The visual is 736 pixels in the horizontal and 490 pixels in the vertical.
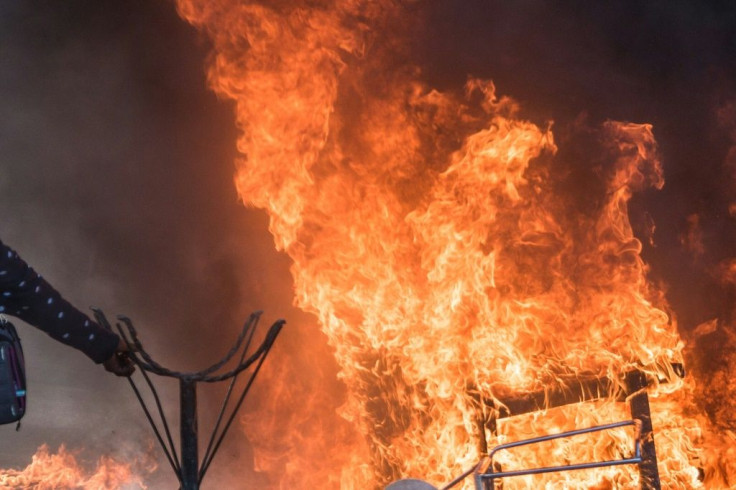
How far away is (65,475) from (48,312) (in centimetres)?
710

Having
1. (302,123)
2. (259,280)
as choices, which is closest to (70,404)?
(259,280)

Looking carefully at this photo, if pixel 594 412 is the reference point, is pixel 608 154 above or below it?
above

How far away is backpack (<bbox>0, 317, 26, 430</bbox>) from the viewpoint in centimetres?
251

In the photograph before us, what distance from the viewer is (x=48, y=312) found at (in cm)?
256

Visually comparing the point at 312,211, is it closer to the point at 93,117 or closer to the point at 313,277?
the point at 313,277

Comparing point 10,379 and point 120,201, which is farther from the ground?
point 120,201

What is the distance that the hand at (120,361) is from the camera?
8.84 feet

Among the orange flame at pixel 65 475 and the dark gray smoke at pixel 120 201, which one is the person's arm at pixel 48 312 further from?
the orange flame at pixel 65 475

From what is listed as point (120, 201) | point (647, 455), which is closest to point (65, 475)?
point (120, 201)

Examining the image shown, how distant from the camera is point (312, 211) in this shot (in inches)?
333

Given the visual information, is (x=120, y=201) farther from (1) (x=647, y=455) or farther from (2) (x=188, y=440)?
(1) (x=647, y=455)

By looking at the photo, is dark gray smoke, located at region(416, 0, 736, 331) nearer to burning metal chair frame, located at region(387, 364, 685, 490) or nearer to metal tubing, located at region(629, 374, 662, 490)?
burning metal chair frame, located at region(387, 364, 685, 490)

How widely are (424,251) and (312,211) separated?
188 centimetres

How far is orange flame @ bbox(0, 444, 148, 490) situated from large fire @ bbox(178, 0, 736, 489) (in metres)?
2.03
